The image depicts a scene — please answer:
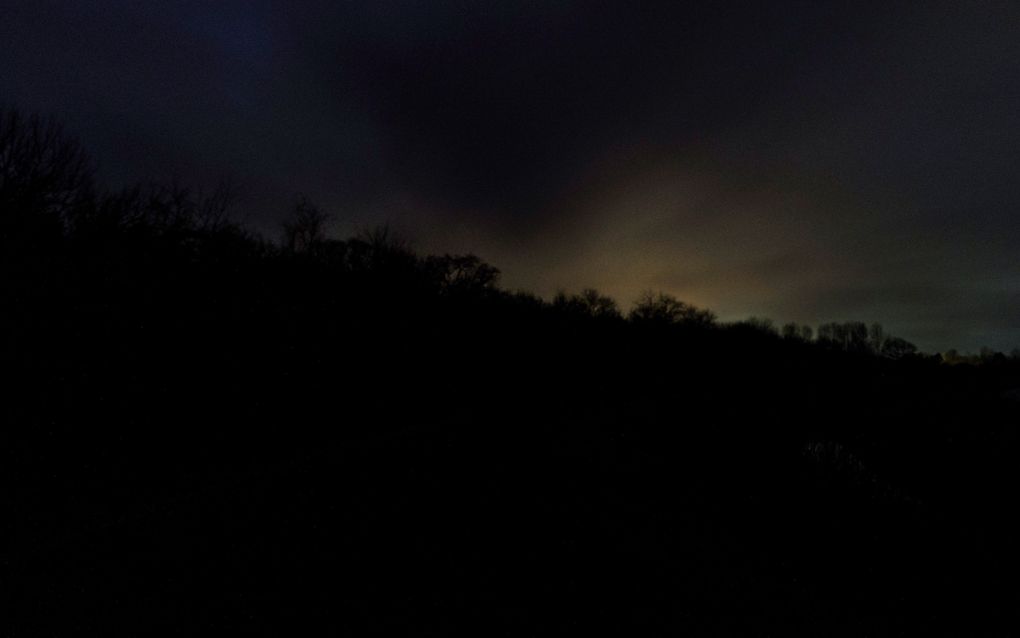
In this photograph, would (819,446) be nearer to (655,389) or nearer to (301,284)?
(655,389)

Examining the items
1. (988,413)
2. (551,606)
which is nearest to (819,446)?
(551,606)

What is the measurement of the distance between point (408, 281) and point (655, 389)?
1431cm

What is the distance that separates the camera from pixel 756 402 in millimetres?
20375

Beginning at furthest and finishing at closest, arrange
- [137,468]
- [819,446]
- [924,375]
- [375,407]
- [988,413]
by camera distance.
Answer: [924,375], [988,413], [819,446], [375,407], [137,468]

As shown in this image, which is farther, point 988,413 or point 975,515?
point 988,413

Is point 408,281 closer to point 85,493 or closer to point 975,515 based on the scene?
point 85,493

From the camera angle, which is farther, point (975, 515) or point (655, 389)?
point (655, 389)

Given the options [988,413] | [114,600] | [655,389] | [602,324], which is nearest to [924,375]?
[988,413]

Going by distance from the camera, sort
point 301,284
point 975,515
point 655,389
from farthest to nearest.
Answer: point 655,389, point 301,284, point 975,515

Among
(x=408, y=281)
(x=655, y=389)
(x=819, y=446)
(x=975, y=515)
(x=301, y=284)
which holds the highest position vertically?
(x=408, y=281)

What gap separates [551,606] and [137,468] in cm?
711

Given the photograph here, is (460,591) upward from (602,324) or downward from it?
downward

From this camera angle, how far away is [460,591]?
380cm

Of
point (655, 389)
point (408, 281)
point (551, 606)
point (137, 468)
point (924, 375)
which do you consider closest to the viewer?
point (551, 606)
